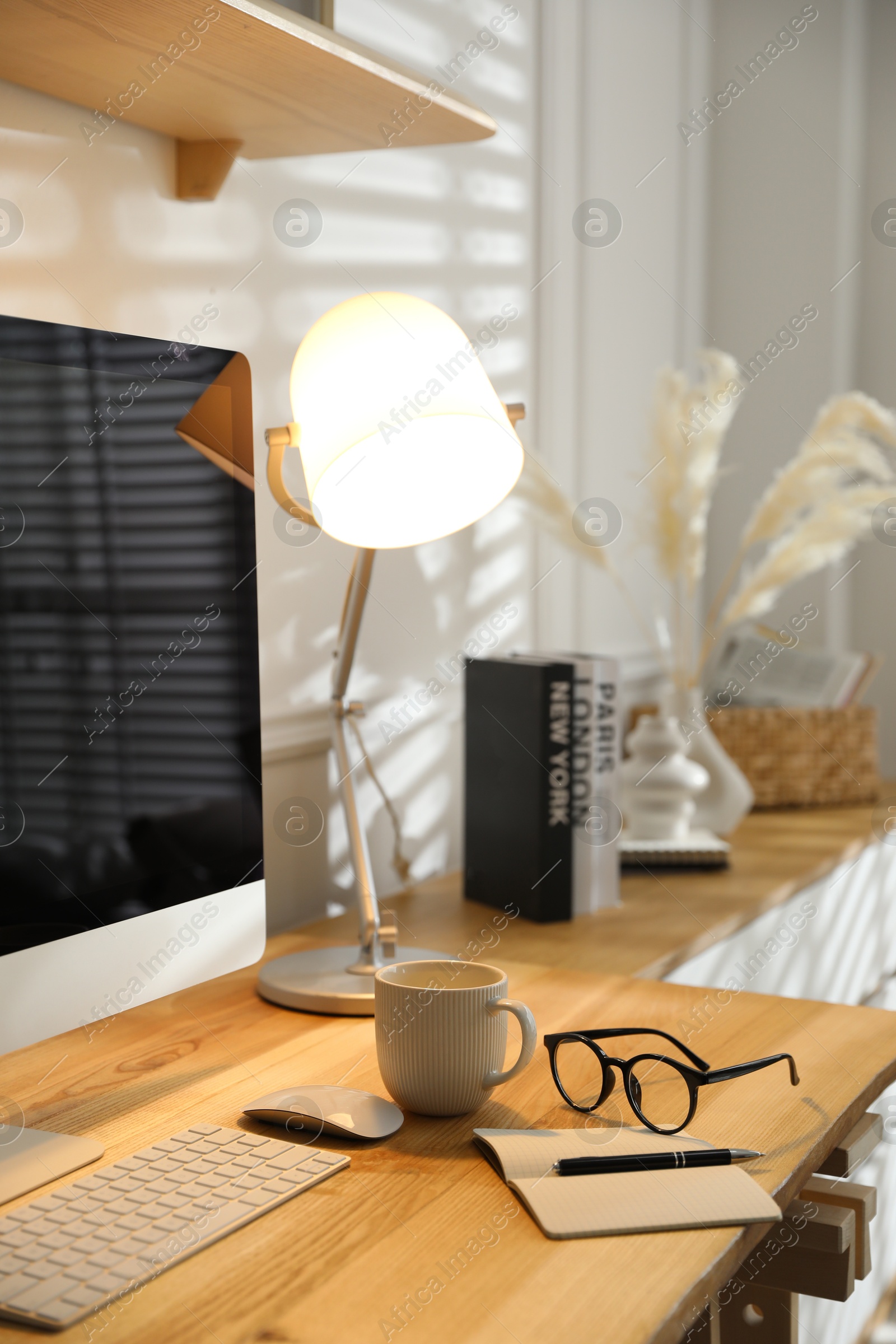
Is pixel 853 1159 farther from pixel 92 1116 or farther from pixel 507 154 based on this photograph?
pixel 507 154

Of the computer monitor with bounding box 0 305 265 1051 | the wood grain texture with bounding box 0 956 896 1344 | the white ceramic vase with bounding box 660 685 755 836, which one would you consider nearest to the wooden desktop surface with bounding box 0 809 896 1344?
the wood grain texture with bounding box 0 956 896 1344

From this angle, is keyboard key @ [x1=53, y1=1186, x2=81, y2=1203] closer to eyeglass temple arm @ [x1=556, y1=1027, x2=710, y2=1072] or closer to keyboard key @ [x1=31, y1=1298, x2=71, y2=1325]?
keyboard key @ [x1=31, y1=1298, x2=71, y2=1325]

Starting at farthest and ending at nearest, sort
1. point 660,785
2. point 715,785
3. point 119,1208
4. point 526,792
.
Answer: point 715,785
point 660,785
point 526,792
point 119,1208

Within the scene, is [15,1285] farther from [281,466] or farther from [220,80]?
[220,80]

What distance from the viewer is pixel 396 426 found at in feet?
3.28

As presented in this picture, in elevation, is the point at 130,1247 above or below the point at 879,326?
below

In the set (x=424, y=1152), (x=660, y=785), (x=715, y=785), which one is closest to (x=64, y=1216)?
(x=424, y=1152)

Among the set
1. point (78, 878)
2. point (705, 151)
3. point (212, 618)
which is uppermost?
point (705, 151)

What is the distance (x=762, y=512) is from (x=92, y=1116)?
1498mm

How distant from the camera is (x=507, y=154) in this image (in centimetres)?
186

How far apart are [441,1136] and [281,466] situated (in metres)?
0.59

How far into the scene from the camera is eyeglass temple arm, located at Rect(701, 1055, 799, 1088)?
88 centimetres

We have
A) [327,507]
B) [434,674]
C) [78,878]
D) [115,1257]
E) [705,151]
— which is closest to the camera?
[115,1257]

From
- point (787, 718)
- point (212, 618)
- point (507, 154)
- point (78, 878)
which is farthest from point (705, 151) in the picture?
point (78, 878)
